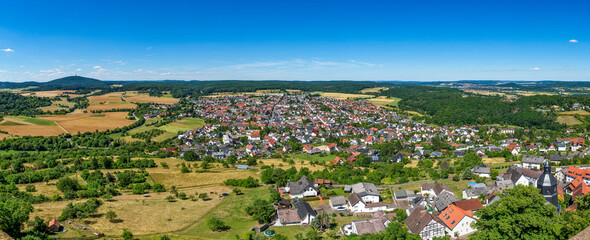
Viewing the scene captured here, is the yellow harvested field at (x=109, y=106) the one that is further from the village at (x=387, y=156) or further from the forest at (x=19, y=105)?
the village at (x=387, y=156)

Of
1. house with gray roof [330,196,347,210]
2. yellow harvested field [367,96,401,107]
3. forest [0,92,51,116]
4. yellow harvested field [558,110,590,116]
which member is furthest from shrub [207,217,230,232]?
yellow harvested field [367,96,401,107]

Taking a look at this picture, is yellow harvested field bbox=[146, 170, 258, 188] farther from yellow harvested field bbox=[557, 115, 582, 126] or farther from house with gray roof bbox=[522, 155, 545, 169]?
yellow harvested field bbox=[557, 115, 582, 126]

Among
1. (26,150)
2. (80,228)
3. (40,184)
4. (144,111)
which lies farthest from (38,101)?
(80,228)

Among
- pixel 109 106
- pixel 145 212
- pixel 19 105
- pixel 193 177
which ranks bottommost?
pixel 193 177

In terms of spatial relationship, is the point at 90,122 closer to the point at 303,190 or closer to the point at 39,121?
the point at 39,121

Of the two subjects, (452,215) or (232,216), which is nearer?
(452,215)

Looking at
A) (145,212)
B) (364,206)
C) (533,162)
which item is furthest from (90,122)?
(533,162)
